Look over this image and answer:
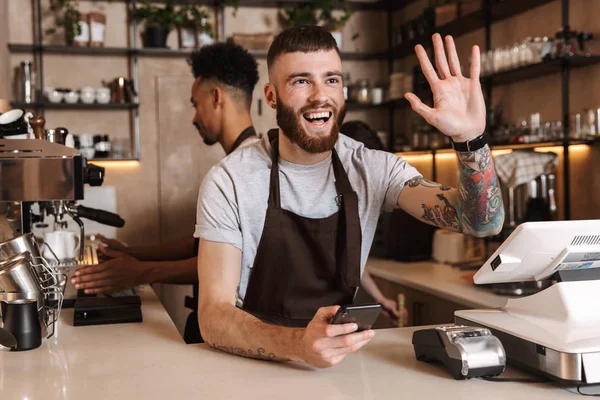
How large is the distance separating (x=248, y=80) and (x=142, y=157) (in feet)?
7.90

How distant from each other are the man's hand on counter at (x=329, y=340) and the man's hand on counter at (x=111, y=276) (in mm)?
1079

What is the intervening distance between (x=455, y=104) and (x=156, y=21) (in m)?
3.85

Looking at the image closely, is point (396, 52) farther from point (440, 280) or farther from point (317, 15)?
point (440, 280)

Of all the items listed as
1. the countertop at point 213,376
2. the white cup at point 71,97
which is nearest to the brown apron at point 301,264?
the countertop at point 213,376

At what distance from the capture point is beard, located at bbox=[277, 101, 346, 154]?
1.73 meters

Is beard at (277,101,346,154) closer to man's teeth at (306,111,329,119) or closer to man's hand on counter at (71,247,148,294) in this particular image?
man's teeth at (306,111,329,119)

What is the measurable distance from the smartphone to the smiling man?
0.37m

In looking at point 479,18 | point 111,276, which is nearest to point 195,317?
point 111,276

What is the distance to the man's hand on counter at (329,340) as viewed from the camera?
1.24m

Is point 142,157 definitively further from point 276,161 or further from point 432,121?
point 432,121

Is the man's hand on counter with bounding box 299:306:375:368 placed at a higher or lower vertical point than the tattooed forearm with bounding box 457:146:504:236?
lower

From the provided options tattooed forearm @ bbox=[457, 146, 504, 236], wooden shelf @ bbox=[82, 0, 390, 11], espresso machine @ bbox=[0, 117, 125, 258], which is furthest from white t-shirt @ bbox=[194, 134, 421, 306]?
wooden shelf @ bbox=[82, 0, 390, 11]

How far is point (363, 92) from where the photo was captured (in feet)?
17.0

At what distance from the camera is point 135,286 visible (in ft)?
7.37
